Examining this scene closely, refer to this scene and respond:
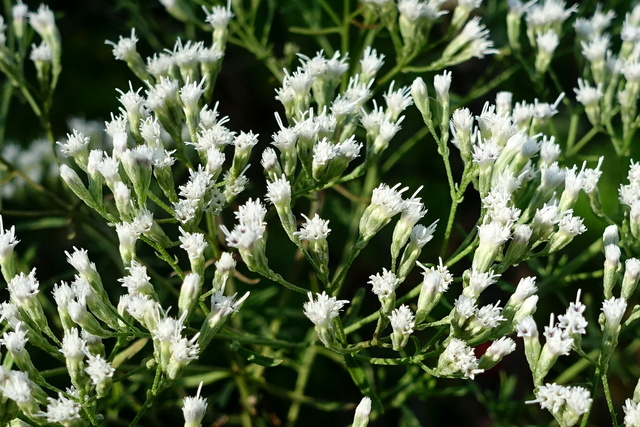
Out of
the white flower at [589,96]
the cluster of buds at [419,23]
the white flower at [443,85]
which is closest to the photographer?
the white flower at [443,85]

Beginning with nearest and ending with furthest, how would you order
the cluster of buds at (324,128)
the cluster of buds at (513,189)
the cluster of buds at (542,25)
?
the cluster of buds at (513,189) < the cluster of buds at (324,128) < the cluster of buds at (542,25)

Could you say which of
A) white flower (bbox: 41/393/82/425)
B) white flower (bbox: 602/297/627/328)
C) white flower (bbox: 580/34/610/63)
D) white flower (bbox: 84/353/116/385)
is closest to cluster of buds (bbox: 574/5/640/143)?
white flower (bbox: 580/34/610/63)

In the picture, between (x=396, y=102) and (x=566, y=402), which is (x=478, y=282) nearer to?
(x=566, y=402)

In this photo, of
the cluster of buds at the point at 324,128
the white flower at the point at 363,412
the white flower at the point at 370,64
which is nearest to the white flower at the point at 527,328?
the white flower at the point at 363,412

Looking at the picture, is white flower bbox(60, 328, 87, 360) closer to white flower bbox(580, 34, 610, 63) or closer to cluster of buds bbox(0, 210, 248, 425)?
cluster of buds bbox(0, 210, 248, 425)

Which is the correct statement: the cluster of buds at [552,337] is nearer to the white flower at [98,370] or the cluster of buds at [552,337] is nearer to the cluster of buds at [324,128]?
the cluster of buds at [324,128]

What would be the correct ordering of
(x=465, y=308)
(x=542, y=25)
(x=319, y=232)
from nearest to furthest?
1. (x=465, y=308)
2. (x=319, y=232)
3. (x=542, y=25)

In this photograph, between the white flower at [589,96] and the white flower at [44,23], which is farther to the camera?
the white flower at [44,23]

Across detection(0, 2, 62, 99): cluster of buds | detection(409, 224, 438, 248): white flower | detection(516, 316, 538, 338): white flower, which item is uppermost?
detection(0, 2, 62, 99): cluster of buds

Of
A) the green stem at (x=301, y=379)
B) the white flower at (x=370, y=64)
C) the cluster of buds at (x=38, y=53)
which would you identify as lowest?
the green stem at (x=301, y=379)

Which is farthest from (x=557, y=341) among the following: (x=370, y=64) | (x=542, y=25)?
(x=542, y=25)

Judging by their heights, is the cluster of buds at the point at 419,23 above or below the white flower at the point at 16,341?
above
